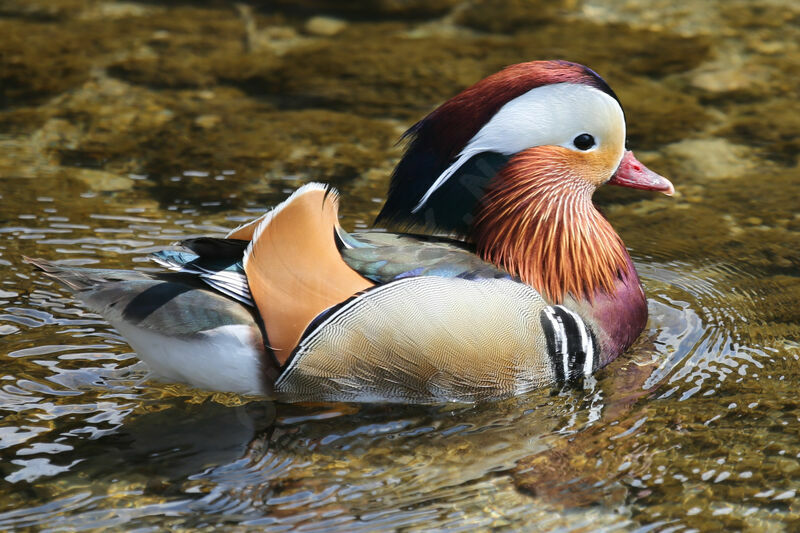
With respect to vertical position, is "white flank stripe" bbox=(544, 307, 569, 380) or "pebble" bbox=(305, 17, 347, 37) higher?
"pebble" bbox=(305, 17, 347, 37)

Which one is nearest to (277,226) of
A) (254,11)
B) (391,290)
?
(391,290)

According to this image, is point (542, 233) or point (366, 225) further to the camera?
point (366, 225)

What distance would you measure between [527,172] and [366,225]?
1.29 m

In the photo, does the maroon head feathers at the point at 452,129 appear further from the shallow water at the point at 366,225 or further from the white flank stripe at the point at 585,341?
the shallow water at the point at 366,225

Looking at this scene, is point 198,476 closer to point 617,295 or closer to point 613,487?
point 613,487

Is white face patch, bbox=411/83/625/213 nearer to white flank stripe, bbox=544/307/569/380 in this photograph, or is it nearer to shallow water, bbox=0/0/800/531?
white flank stripe, bbox=544/307/569/380

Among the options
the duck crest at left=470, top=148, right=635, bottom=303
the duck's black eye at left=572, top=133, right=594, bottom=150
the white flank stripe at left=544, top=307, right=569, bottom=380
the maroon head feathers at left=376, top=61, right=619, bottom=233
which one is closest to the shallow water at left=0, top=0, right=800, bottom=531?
the white flank stripe at left=544, top=307, right=569, bottom=380

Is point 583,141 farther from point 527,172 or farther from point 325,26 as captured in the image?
point 325,26

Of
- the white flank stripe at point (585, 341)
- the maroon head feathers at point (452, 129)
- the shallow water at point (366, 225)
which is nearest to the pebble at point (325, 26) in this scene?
the shallow water at point (366, 225)

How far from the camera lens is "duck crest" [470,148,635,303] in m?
4.41

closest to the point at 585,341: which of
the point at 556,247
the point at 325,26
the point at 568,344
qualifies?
the point at 568,344

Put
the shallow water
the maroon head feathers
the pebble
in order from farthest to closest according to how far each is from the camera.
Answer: the pebble < the maroon head feathers < the shallow water

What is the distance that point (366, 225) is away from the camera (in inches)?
218

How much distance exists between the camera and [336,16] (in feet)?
27.6
